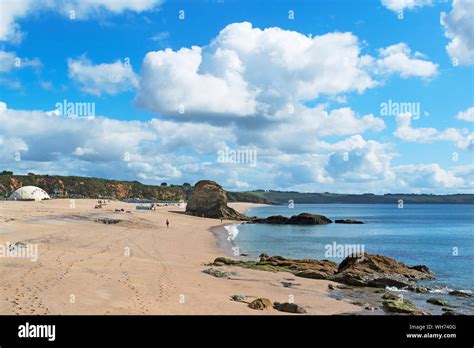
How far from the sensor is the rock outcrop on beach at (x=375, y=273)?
94.0ft

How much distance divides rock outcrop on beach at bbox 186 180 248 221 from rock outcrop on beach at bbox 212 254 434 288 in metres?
69.9

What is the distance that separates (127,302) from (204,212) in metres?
88.8

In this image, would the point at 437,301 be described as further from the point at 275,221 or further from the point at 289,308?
the point at 275,221

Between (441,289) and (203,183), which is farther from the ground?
(203,183)

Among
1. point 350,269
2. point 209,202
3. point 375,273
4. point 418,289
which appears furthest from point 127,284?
point 209,202

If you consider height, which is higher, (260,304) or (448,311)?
(260,304)

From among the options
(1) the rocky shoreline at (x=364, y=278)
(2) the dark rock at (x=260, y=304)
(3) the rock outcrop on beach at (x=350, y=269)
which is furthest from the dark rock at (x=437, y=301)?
(2) the dark rock at (x=260, y=304)

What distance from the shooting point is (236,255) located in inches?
1714

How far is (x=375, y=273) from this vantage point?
3253 cm

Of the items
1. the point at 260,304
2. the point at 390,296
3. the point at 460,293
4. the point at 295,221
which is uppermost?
the point at 260,304

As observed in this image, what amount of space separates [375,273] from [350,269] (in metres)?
2.12
